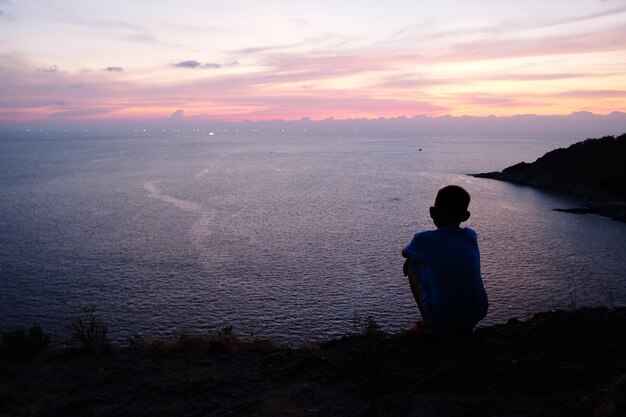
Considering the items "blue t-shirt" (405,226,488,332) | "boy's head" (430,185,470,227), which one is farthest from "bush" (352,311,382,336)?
"boy's head" (430,185,470,227)

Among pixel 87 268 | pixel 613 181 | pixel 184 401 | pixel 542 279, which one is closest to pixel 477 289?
pixel 184 401

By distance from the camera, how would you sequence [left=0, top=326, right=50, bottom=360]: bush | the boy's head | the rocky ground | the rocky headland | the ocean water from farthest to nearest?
the rocky headland → the ocean water → [left=0, top=326, right=50, bottom=360]: bush → the boy's head → the rocky ground

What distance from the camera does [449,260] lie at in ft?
21.0

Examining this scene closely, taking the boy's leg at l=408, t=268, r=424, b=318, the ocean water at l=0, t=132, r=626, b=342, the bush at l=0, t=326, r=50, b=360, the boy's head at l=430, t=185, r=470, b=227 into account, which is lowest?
the ocean water at l=0, t=132, r=626, b=342

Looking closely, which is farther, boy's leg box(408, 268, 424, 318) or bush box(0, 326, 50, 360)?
bush box(0, 326, 50, 360)

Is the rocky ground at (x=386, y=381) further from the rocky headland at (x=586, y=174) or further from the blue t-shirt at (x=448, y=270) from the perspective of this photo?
the rocky headland at (x=586, y=174)

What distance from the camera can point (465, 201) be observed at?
6363mm

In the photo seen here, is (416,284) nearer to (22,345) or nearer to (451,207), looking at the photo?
(451,207)

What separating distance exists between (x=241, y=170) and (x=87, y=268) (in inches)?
3396

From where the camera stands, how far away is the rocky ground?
5980 mm

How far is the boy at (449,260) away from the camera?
641 centimetres

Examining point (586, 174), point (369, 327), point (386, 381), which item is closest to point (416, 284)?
point (386, 381)

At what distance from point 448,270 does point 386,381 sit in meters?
1.82

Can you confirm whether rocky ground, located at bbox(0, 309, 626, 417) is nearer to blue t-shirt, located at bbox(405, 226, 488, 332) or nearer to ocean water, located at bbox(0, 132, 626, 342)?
blue t-shirt, located at bbox(405, 226, 488, 332)
